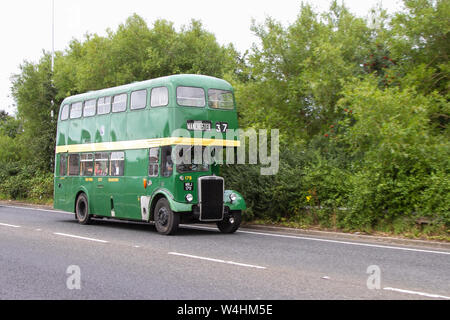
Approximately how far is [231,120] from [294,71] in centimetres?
528

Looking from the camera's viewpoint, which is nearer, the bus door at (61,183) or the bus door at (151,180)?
the bus door at (151,180)

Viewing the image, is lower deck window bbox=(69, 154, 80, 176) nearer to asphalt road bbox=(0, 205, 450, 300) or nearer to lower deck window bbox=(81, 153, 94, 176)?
lower deck window bbox=(81, 153, 94, 176)

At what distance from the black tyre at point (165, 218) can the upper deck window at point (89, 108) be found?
500 centimetres

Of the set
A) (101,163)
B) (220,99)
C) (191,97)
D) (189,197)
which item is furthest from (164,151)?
(101,163)

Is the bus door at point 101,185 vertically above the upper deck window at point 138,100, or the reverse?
the upper deck window at point 138,100

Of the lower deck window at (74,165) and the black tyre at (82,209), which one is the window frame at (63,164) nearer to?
the lower deck window at (74,165)

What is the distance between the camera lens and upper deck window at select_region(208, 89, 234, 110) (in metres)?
15.5

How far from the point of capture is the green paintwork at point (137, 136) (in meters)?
14.7

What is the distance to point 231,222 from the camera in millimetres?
15367

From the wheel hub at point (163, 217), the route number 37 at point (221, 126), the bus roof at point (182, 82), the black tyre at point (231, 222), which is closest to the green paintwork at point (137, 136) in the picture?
the bus roof at point (182, 82)

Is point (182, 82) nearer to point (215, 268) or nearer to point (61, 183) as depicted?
point (215, 268)

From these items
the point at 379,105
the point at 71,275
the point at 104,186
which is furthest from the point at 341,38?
the point at 71,275

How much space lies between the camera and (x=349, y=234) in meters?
14.2

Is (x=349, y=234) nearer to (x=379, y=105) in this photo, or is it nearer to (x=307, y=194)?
(x=307, y=194)
